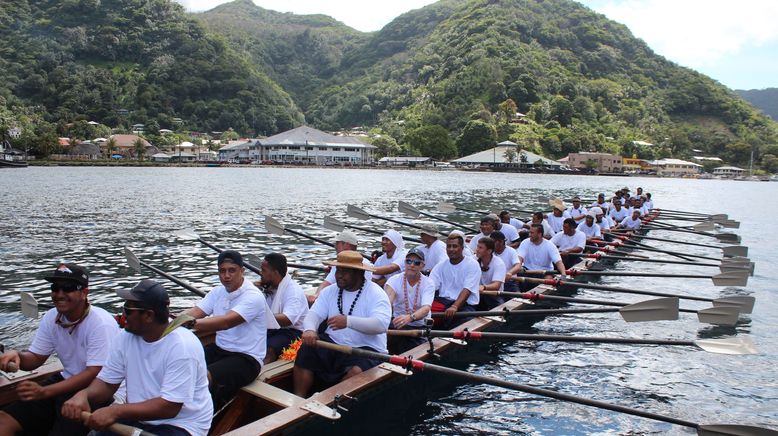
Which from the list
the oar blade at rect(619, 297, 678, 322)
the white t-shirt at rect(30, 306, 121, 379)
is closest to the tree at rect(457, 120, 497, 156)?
the oar blade at rect(619, 297, 678, 322)

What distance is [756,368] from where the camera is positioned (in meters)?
9.11

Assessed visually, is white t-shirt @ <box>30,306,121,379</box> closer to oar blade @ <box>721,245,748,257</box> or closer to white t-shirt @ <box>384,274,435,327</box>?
white t-shirt @ <box>384,274,435,327</box>

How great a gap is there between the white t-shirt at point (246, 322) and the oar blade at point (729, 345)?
503cm

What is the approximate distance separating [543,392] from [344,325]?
2.08 metres

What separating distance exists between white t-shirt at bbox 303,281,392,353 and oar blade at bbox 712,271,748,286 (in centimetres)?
797

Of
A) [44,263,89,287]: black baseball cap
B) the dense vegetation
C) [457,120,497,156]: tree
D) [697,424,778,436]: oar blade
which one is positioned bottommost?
[697,424,778,436]: oar blade

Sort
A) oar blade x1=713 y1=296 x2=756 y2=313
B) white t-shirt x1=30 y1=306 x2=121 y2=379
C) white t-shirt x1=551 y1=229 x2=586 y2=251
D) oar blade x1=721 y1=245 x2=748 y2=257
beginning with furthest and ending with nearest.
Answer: oar blade x1=721 y1=245 x2=748 y2=257 < white t-shirt x1=551 y1=229 x2=586 y2=251 < oar blade x1=713 y1=296 x2=756 y2=313 < white t-shirt x1=30 y1=306 x2=121 y2=379

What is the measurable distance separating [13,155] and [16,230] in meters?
81.6

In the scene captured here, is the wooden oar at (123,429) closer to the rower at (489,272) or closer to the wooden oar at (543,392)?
the wooden oar at (543,392)

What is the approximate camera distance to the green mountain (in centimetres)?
12975

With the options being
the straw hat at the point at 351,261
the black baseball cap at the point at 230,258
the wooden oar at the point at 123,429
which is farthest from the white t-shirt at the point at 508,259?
the wooden oar at the point at 123,429

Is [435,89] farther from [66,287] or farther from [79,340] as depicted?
[66,287]

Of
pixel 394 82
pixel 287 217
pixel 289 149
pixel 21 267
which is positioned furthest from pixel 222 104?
pixel 21 267

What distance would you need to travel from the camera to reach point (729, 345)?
6480 mm
